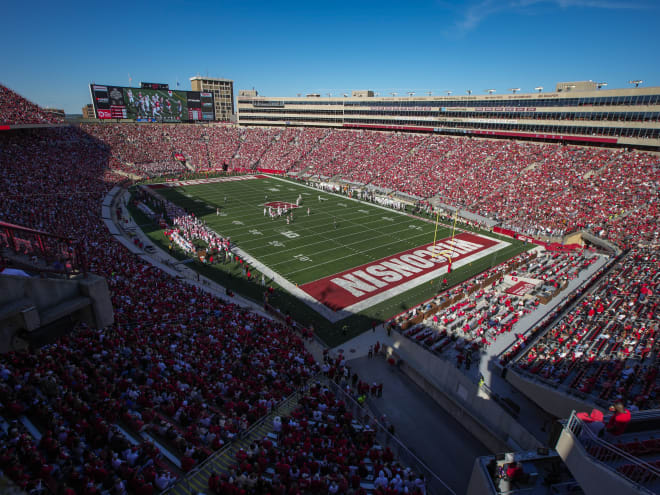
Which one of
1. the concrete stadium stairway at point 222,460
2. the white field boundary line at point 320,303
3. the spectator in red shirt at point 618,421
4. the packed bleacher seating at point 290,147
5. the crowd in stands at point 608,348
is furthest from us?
the packed bleacher seating at point 290,147

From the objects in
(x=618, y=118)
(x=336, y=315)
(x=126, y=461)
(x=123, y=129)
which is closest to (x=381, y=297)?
(x=336, y=315)

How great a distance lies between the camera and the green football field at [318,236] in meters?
20.0

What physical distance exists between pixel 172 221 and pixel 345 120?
1638 inches

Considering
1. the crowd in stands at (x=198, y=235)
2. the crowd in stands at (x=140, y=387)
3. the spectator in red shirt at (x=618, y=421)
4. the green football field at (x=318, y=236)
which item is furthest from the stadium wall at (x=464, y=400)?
the crowd in stands at (x=198, y=235)

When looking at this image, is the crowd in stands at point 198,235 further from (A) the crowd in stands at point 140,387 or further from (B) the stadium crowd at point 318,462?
(B) the stadium crowd at point 318,462

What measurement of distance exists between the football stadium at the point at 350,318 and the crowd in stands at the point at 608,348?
3.8 inches

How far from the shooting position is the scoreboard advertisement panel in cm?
5472

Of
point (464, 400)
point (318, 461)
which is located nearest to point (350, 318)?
point (464, 400)

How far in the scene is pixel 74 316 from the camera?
22.2 feet

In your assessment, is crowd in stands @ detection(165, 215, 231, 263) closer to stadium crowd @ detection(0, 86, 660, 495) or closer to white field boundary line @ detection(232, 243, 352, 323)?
white field boundary line @ detection(232, 243, 352, 323)

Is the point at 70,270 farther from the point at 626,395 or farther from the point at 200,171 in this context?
the point at 200,171

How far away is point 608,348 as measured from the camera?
1223 centimetres

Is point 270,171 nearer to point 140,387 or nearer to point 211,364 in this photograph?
point 211,364

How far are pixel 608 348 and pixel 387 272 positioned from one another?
493 inches
